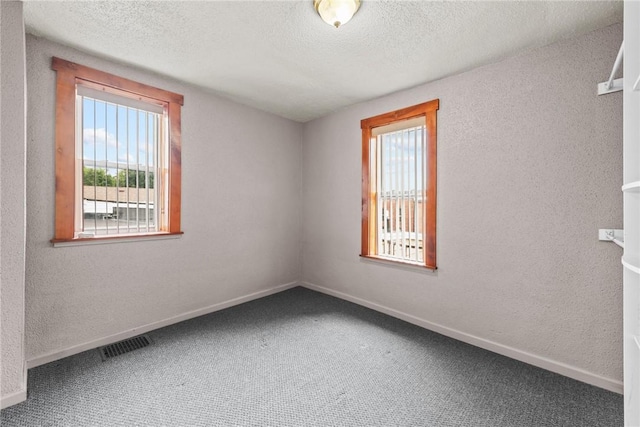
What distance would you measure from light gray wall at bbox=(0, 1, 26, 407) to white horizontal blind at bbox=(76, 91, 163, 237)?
654mm

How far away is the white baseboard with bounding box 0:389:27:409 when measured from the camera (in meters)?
1.65

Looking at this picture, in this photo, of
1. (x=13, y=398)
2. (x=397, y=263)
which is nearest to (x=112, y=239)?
(x=13, y=398)

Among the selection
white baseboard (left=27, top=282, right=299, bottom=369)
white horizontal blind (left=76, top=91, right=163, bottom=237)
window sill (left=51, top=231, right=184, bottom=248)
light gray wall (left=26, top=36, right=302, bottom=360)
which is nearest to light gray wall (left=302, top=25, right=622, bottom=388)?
light gray wall (left=26, top=36, right=302, bottom=360)

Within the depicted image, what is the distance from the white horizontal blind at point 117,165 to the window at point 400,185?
2284mm

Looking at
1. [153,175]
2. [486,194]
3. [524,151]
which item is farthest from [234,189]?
[524,151]

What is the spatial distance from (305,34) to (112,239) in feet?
7.62

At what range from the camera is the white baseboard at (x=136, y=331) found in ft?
7.01

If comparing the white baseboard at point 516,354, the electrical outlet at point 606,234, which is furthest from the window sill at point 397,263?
the electrical outlet at point 606,234

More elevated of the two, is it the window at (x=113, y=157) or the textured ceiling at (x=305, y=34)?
the textured ceiling at (x=305, y=34)

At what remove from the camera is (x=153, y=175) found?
2801mm

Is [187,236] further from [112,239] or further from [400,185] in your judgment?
[400,185]

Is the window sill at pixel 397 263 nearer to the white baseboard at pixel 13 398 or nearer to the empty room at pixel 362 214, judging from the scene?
the empty room at pixel 362 214
